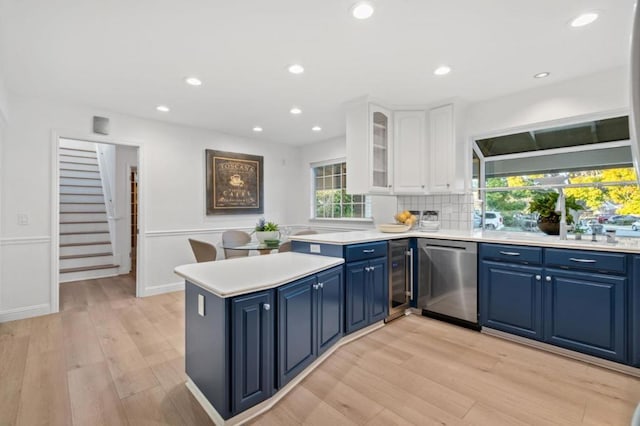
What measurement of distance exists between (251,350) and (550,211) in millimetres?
3075

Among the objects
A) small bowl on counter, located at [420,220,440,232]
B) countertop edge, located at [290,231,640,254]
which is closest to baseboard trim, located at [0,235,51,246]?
countertop edge, located at [290,231,640,254]

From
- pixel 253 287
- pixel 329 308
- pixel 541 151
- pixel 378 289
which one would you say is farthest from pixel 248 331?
pixel 541 151

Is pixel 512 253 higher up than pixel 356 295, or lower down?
higher up

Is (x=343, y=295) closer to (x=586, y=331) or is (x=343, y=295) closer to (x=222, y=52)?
(x=586, y=331)

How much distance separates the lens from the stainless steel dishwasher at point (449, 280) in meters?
3.17

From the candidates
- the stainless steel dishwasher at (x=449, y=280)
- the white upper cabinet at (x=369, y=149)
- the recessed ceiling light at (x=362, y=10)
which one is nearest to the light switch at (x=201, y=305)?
the recessed ceiling light at (x=362, y=10)

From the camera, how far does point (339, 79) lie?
3.11 m

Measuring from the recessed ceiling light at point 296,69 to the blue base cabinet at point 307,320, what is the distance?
71.1 inches

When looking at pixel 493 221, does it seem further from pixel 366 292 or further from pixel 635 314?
pixel 366 292

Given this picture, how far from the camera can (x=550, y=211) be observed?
3.13 meters

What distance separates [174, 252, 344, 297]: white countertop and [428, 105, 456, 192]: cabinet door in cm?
181

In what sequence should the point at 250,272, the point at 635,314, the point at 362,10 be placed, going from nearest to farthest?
the point at 362,10, the point at 250,272, the point at 635,314

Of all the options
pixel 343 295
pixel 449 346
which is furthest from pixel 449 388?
pixel 343 295

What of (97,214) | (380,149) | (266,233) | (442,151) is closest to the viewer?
(442,151)
